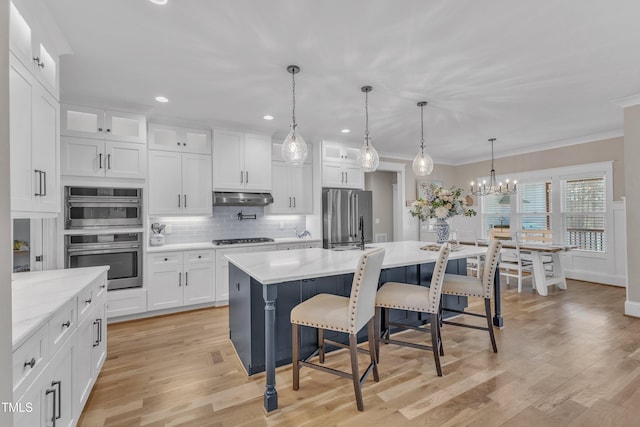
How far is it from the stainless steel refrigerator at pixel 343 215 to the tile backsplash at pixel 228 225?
2.06 ft

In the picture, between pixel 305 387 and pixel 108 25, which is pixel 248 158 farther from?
pixel 305 387

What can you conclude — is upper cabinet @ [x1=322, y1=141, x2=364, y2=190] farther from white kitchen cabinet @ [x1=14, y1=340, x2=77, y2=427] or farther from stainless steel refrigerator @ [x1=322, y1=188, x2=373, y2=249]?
white kitchen cabinet @ [x1=14, y1=340, x2=77, y2=427]

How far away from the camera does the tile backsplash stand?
4.46 meters

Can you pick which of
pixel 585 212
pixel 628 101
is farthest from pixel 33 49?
pixel 585 212

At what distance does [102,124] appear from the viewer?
356 centimetres

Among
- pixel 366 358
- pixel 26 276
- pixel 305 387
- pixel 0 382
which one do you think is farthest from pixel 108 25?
pixel 366 358

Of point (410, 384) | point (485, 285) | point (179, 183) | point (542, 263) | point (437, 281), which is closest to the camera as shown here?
point (410, 384)

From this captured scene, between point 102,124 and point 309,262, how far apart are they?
9.86 feet

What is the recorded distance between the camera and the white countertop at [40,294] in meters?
1.25

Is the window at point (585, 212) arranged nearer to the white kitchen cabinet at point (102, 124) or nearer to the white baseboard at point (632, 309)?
the white baseboard at point (632, 309)

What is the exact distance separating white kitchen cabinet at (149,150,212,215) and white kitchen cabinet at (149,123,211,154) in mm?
74

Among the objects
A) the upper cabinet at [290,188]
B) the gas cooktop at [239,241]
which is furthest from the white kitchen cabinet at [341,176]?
the gas cooktop at [239,241]

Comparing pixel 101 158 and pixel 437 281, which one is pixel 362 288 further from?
pixel 101 158

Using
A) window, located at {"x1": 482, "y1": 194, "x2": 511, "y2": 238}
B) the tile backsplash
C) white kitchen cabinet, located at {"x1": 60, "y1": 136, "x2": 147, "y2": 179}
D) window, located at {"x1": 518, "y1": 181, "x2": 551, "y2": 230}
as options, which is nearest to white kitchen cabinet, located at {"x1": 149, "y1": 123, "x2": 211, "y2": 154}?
white kitchen cabinet, located at {"x1": 60, "y1": 136, "x2": 147, "y2": 179}
